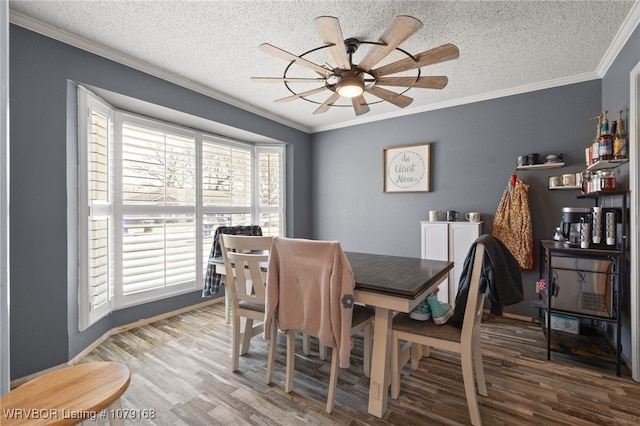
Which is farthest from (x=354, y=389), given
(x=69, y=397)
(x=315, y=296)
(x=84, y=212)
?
(x=84, y=212)

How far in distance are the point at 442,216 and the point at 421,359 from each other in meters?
1.87

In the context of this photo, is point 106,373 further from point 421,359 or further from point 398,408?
point 421,359

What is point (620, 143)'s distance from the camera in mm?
2139

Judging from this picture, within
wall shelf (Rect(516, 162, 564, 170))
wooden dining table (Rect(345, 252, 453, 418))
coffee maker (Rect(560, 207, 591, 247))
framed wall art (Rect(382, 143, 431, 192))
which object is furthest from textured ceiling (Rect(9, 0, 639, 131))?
wooden dining table (Rect(345, 252, 453, 418))

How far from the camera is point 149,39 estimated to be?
2.29 meters

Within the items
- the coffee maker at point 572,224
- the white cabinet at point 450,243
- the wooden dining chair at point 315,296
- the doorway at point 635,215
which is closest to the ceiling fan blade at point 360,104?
the wooden dining chair at point 315,296

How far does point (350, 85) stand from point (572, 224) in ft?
7.97

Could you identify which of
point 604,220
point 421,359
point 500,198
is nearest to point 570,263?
point 604,220

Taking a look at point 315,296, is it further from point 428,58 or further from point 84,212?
point 84,212

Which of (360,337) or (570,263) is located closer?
(570,263)

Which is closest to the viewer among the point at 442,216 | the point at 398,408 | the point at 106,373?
the point at 106,373

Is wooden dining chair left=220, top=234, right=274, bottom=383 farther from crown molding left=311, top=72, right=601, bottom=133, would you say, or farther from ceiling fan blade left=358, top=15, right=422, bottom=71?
crown molding left=311, top=72, right=601, bottom=133

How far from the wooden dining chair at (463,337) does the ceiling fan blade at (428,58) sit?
1126 mm

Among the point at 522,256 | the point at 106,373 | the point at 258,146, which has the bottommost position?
the point at 106,373
